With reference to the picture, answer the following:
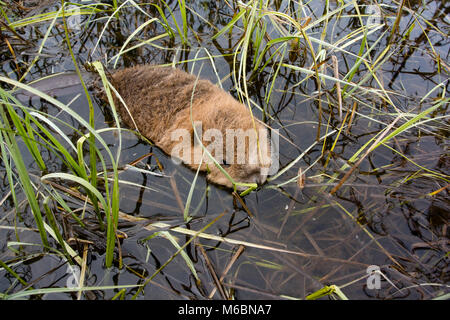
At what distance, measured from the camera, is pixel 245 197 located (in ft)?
6.72

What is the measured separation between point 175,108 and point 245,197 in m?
0.78

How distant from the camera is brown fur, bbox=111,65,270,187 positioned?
2.11 meters

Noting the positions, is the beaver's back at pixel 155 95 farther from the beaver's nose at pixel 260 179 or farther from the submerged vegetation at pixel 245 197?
the beaver's nose at pixel 260 179

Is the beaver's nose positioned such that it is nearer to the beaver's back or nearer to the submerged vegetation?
the submerged vegetation

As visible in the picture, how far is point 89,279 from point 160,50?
210cm

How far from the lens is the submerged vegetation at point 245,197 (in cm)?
168

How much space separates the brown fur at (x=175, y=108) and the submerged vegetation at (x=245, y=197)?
0.12m

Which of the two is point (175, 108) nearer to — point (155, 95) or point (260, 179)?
point (155, 95)

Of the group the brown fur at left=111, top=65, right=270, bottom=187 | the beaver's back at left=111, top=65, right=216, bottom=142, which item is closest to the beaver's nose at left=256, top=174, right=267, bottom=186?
the brown fur at left=111, top=65, right=270, bottom=187

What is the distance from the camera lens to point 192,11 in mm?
3244

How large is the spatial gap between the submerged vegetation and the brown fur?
12 cm

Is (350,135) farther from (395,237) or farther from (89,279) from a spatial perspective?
(89,279)

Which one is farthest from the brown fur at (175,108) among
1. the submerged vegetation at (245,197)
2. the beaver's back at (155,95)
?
the submerged vegetation at (245,197)
